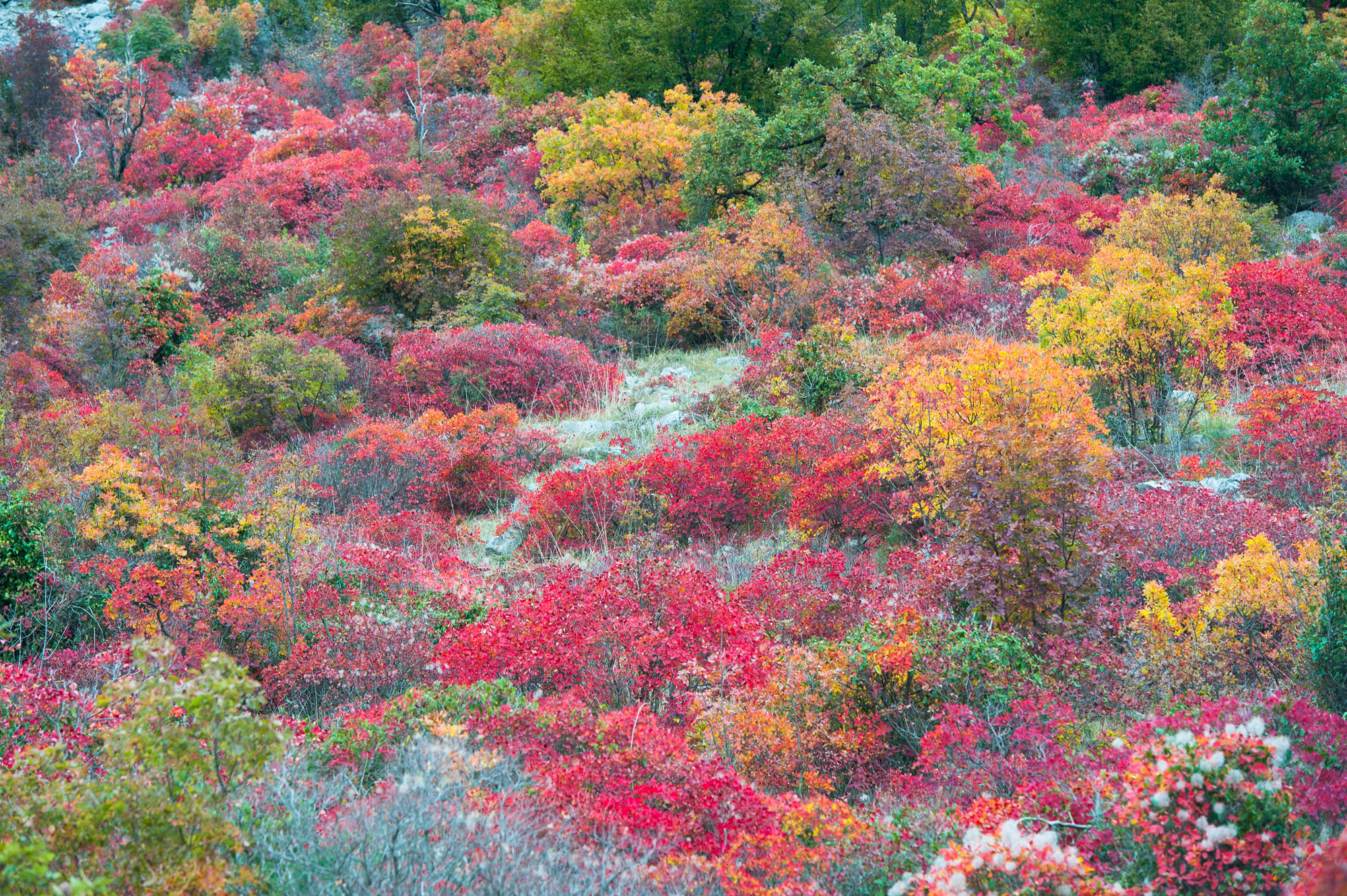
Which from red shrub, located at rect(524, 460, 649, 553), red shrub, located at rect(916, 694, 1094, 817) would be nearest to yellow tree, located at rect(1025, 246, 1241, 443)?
red shrub, located at rect(524, 460, 649, 553)

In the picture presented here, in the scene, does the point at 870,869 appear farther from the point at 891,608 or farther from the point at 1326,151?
the point at 1326,151

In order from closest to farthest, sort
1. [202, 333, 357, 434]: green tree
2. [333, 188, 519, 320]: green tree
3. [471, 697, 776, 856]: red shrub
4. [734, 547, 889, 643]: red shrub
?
[471, 697, 776, 856]: red shrub
[734, 547, 889, 643]: red shrub
[202, 333, 357, 434]: green tree
[333, 188, 519, 320]: green tree

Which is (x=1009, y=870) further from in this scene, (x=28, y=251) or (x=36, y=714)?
(x=28, y=251)

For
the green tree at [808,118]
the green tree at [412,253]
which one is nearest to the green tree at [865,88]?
the green tree at [808,118]

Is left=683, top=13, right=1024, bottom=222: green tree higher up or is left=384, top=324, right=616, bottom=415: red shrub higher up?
left=683, top=13, right=1024, bottom=222: green tree

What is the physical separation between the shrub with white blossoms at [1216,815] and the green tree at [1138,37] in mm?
27829

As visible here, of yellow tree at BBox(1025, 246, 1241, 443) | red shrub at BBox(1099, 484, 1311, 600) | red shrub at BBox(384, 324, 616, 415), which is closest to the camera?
red shrub at BBox(1099, 484, 1311, 600)

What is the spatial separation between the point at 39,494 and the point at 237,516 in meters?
1.76

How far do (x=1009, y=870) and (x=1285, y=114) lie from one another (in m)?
18.3

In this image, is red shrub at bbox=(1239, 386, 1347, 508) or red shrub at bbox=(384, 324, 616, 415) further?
red shrub at bbox=(384, 324, 616, 415)

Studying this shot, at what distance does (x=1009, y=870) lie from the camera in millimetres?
2820

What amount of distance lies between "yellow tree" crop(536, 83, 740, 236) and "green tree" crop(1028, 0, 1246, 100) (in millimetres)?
12465

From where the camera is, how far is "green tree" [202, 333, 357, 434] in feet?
39.2

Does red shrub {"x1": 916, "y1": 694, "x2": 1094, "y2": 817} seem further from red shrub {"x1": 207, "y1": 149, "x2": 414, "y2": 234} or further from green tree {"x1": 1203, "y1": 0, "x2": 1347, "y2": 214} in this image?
red shrub {"x1": 207, "y1": 149, "x2": 414, "y2": 234}
